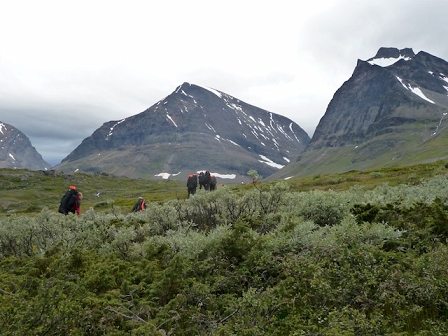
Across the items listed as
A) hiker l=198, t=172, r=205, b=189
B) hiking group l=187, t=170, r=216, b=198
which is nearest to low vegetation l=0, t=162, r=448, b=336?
hiking group l=187, t=170, r=216, b=198

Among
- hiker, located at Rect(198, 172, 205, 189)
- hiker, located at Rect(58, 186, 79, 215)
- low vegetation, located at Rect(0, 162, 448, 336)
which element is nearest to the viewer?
low vegetation, located at Rect(0, 162, 448, 336)

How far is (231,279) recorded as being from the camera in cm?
671


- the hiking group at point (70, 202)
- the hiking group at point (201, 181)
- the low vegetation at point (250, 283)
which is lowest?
the low vegetation at point (250, 283)

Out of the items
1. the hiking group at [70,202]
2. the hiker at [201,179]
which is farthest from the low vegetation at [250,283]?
the hiker at [201,179]

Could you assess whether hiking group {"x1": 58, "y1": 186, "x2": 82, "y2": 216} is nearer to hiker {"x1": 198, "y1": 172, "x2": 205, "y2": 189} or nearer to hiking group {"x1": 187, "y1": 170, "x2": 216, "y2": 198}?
hiking group {"x1": 187, "y1": 170, "x2": 216, "y2": 198}

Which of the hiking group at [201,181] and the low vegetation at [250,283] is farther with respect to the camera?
the hiking group at [201,181]

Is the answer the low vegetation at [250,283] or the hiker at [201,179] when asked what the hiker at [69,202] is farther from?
the hiker at [201,179]

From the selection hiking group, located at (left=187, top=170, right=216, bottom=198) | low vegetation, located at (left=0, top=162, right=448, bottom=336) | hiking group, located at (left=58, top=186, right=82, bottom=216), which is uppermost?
hiking group, located at (left=187, top=170, right=216, bottom=198)

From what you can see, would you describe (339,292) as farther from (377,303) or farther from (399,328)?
(399,328)

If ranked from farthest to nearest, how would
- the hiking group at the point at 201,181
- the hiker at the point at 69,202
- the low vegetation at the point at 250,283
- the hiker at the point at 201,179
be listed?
1. the hiker at the point at 201,179
2. the hiking group at the point at 201,181
3. the hiker at the point at 69,202
4. the low vegetation at the point at 250,283

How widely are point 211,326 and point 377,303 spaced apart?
2382 mm

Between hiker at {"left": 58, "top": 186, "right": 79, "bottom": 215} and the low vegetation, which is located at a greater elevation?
hiker at {"left": 58, "top": 186, "right": 79, "bottom": 215}

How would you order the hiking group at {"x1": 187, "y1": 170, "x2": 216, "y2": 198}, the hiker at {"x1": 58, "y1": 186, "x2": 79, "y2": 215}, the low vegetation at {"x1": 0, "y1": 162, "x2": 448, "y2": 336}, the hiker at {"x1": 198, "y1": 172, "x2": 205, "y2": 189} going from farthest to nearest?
the hiker at {"x1": 198, "y1": 172, "x2": 205, "y2": 189}, the hiking group at {"x1": 187, "y1": 170, "x2": 216, "y2": 198}, the hiker at {"x1": 58, "y1": 186, "x2": 79, "y2": 215}, the low vegetation at {"x1": 0, "y1": 162, "x2": 448, "y2": 336}

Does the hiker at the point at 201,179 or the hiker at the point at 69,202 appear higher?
the hiker at the point at 201,179
